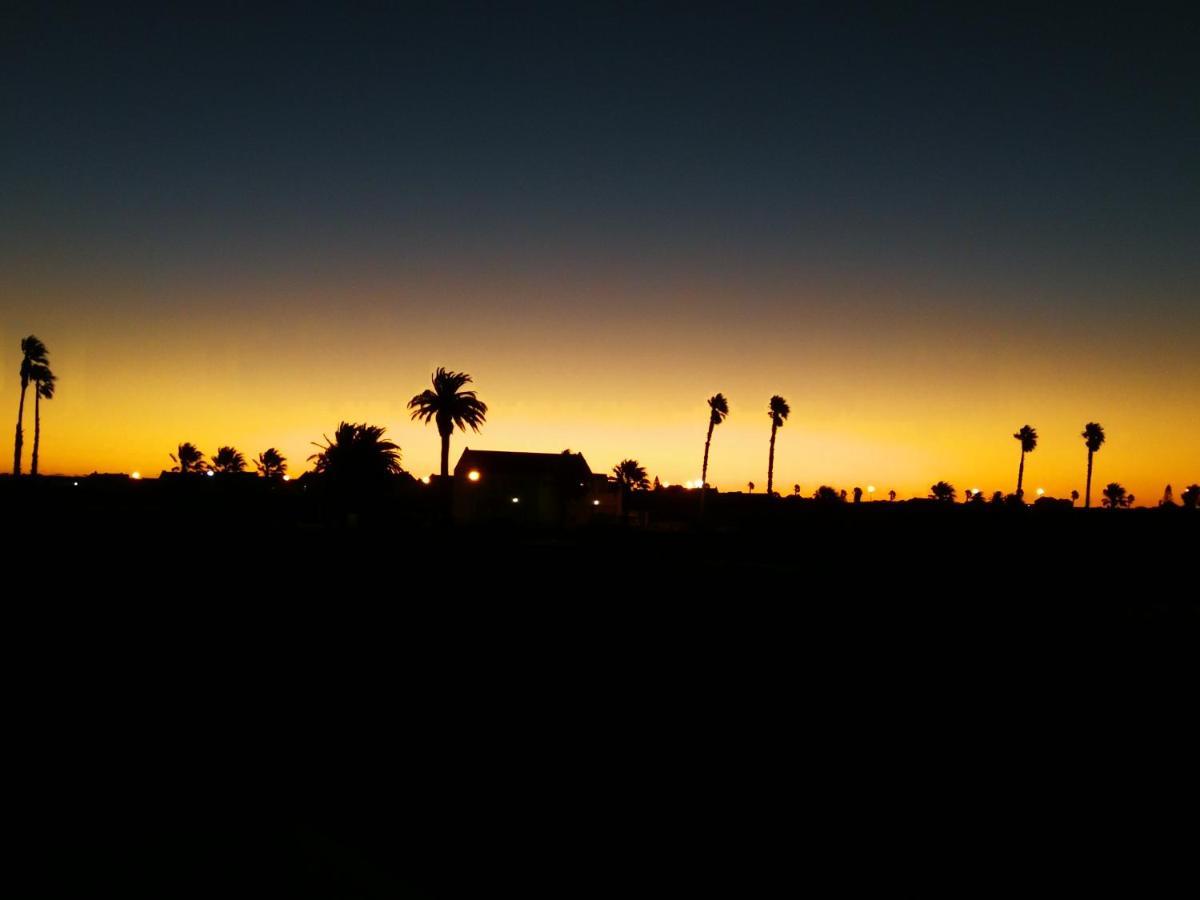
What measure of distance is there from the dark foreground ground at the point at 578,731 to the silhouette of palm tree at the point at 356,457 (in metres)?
29.3

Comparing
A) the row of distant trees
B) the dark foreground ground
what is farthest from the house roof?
the dark foreground ground

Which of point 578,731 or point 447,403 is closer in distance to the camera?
point 578,731

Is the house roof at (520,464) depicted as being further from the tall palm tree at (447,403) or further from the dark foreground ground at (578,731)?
the dark foreground ground at (578,731)

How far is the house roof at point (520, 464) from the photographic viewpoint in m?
73.1

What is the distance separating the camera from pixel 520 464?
73750mm

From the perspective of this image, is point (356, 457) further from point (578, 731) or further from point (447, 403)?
point (578, 731)

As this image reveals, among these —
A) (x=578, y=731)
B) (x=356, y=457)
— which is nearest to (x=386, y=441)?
(x=356, y=457)

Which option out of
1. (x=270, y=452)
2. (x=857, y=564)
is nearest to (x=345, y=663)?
(x=857, y=564)

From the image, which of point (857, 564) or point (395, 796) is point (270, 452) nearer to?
point (857, 564)

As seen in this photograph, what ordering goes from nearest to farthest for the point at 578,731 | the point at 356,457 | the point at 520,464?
1. the point at 578,731
2. the point at 356,457
3. the point at 520,464

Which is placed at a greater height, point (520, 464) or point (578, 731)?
point (520, 464)

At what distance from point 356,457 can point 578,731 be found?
45776 millimetres

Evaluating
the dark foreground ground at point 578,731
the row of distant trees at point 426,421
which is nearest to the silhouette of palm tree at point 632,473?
the row of distant trees at point 426,421

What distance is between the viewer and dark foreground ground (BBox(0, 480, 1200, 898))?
8094 millimetres
